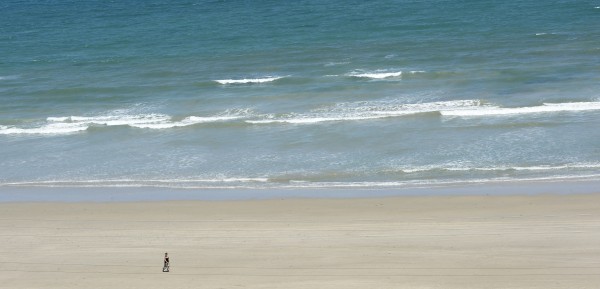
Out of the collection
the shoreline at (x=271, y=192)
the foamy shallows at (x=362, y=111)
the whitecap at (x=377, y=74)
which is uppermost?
the whitecap at (x=377, y=74)

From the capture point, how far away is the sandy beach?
71.7ft

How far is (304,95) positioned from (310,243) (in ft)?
53.7

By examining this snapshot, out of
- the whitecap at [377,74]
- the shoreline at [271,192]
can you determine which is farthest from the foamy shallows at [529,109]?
the shoreline at [271,192]

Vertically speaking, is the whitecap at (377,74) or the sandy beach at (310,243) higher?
the whitecap at (377,74)

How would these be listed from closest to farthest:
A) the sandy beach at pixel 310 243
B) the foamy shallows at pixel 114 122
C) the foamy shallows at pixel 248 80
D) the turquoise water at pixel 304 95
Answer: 1. the sandy beach at pixel 310 243
2. the turquoise water at pixel 304 95
3. the foamy shallows at pixel 114 122
4. the foamy shallows at pixel 248 80

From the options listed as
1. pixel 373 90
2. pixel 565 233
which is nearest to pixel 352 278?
pixel 565 233

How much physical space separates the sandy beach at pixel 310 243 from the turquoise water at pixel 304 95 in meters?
2.46

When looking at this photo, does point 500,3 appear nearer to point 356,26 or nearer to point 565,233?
point 356,26

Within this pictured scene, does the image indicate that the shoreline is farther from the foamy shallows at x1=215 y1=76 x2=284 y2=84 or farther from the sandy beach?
the foamy shallows at x1=215 y1=76 x2=284 y2=84

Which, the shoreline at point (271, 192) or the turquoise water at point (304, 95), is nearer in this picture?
the shoreline at point (271, 192)

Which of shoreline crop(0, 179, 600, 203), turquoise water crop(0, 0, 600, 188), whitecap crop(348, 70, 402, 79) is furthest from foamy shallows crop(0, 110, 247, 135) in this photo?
shoreline crop(0, 179, 600, 203)

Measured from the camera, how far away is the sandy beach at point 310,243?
2184 centimetres

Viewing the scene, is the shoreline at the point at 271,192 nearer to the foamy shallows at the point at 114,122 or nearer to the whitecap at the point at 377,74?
the foamy shallows at the point at 114,122

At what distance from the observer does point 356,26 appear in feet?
169
